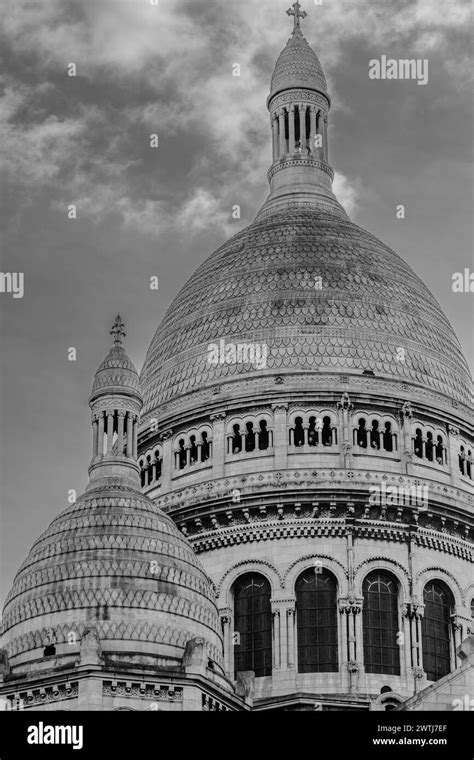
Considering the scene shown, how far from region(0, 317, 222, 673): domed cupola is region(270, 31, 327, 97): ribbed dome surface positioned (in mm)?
28979

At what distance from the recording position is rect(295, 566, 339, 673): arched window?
61750 millimetres

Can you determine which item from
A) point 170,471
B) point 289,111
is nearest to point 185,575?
point 170,471

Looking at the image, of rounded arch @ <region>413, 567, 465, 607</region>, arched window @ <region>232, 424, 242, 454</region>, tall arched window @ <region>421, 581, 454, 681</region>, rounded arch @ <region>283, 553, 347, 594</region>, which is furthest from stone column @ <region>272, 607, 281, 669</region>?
arched window @ <region>232, 424, 242, 454</region>

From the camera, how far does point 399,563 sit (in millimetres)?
63594

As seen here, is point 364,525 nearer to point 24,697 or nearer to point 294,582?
point 294,582

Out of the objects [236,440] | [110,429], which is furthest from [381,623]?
[110,429]

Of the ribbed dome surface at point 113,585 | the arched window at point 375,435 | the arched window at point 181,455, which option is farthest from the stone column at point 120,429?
the arched window at point 375,435

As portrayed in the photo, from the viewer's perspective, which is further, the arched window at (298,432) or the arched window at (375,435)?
the arched window at (375,435)

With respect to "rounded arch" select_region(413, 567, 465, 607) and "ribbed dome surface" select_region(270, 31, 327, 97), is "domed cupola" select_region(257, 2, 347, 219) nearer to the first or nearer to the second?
"ribbed dome surface" select_region(270, 31, 327, 97)

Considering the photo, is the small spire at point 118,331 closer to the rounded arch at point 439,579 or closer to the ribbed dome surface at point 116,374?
the ribbed dome surface at point 116,374

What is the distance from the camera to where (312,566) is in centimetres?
6281

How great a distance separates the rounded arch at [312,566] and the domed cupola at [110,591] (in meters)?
8.40

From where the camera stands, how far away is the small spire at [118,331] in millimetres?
60531

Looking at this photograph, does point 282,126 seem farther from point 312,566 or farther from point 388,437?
point 312,566
